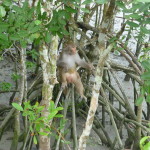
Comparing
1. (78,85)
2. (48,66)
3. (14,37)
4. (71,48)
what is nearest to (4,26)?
(14,37)

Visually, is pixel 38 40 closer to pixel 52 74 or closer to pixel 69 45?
pixel 52 74

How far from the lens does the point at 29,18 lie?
4.82ft

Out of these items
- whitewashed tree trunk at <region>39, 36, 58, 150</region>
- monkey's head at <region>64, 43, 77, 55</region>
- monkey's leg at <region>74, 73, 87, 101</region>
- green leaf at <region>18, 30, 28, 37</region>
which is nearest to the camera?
green leaf at <region>18, 30, 28, 37</region>

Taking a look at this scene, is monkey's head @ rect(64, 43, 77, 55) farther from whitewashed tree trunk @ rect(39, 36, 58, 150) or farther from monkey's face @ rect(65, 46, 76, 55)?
whitewashed tree trunk @ rect(39, 36, 58, 150)

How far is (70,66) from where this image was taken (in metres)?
3.02

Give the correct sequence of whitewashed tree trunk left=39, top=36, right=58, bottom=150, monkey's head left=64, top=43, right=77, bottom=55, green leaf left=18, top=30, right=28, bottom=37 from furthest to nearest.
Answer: monkey's head left=64, top=43, right=77, bottom=55 → whitewashed tree trunk left=39, top=36, right=58, bottom=150 → green leaf left=18, top=30, right=28, bottom=37

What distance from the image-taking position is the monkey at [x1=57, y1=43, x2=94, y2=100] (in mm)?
2819

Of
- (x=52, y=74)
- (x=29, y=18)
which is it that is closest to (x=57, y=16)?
(x=29, y=18)

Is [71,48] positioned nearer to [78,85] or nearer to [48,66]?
[78,85]

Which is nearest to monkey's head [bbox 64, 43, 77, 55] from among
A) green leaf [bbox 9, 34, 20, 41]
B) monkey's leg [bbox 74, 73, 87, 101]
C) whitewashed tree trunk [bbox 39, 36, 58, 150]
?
monkey's leg [bbox 74, 73, 87, 101]

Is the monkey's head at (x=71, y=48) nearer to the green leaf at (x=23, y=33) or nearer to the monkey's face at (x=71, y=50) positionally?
the monkey's face at (x=71, y=50)

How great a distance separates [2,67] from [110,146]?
8.84 ft

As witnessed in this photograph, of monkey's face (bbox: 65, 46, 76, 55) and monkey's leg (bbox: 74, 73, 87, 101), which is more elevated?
monkey's face (bbox: 65, 46, 76, 55)

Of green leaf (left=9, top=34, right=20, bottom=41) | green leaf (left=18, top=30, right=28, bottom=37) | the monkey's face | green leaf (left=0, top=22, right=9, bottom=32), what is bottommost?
the monkey's face
